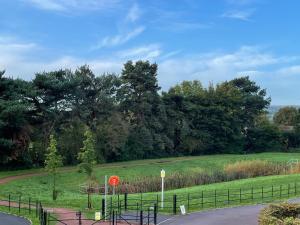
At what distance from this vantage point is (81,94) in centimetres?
7350

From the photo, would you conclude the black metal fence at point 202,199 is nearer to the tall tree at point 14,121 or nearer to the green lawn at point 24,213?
the green lawn at point 24,213

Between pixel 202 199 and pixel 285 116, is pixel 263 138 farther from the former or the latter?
pixel 202 199

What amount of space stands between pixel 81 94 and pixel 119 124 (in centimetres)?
742

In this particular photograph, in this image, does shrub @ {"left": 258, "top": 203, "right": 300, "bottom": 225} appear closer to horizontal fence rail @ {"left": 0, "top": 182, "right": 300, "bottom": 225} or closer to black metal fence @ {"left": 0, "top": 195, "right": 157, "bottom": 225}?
black metal fence @ {"left": 0, "top": 195, "right": 157, "bottom": 225}

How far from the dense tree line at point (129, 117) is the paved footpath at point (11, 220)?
91.0ft

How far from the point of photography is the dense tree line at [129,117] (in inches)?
2532

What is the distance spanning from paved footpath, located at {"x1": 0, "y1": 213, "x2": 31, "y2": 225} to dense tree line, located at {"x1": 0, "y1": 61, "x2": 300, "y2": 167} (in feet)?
91.0

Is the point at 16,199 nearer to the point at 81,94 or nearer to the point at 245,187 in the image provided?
the point at 245,187

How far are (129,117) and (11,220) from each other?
53806 mm

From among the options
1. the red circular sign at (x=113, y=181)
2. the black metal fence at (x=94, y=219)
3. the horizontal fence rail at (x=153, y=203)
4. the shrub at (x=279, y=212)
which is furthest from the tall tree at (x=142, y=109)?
the shrub at (x=279, y=212)

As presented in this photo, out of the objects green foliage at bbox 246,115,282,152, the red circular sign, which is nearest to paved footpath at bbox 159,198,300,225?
the red circular sign

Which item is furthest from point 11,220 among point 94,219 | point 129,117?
point 129,117

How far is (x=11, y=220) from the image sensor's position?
30547 millimetres

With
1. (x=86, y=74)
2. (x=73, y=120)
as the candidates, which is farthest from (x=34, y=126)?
(x=86, y=74)
